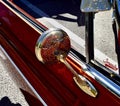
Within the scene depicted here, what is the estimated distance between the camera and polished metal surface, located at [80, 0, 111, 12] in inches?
61.4

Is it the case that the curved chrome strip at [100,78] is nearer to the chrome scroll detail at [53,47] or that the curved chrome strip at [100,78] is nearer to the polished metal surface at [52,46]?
the chrome scroll detail at [53,47]

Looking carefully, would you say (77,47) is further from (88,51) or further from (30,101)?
(30,101)

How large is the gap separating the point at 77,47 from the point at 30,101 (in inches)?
25.7

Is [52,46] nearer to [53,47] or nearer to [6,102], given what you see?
[53,47]

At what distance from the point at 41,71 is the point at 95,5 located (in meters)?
0.95

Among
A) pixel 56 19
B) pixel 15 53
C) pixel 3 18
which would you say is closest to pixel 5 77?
pixel 3 18

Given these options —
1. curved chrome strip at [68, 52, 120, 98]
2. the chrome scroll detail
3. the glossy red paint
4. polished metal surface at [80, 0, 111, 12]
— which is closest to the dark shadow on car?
the glossy red paint

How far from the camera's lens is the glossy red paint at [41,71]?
184cm

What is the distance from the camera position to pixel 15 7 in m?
2.92

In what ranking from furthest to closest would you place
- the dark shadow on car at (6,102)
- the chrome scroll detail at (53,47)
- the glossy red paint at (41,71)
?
1. the dark shadow on car at (6,102)
2. the glossy red paint at (41,71)
3. the chrome scroll detail at (53,47)

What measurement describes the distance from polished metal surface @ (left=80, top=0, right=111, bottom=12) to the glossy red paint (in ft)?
1.45

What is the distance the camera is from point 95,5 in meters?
1.58

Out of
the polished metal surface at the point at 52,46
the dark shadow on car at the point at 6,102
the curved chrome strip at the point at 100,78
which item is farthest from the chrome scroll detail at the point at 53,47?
the dark shadow on car at the point at 6,102

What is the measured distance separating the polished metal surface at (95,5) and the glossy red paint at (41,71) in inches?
17.4
